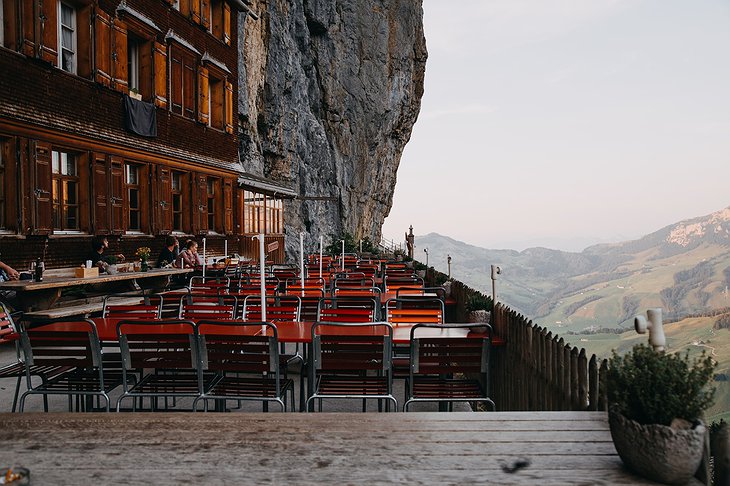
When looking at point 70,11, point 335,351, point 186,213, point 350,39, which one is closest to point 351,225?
point 350,39

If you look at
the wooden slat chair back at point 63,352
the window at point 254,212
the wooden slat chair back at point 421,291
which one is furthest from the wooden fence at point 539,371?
the window at point 254,212

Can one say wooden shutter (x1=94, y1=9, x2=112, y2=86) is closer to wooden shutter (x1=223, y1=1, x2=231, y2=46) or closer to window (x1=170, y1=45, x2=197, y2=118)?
window (x1=170, y1=45, x2=197, y2=118)

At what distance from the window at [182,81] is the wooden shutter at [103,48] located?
135 inches

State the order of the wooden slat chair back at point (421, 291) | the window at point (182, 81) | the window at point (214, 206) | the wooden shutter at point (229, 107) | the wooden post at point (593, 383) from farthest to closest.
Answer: the wooden shutter at point (229, 107)
the window at point (214, 206)
the window at point (182, 81)
the wooden slat chair back at point (421, 291)
the wooden post at point (593, 383)

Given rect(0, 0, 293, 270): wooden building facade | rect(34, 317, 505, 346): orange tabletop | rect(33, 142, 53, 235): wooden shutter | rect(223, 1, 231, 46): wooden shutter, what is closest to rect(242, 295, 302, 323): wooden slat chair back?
rect(34, 317, 505, 346): orange tabletop

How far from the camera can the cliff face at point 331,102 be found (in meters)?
33.2

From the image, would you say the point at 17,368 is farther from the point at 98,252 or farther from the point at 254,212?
the point at 254,212

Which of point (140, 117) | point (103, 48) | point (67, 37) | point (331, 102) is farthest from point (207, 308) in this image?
point (331, 102)

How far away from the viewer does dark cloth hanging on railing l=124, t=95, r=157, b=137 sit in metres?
16.8

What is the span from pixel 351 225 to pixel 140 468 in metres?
50.0

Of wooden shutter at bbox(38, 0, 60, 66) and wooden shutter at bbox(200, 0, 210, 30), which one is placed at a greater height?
wooden shutter at bbox(200, 0, 210, 30)

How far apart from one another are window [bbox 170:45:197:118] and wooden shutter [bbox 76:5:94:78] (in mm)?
4198

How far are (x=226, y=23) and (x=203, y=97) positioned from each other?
11.9 ft

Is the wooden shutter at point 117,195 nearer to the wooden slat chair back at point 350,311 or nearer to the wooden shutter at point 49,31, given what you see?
the wooden shutter at point 49,31
